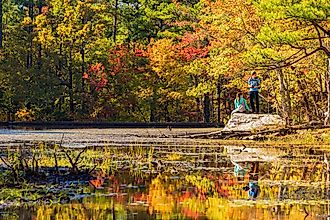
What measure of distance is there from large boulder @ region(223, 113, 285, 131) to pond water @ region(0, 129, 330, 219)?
9.50 meters

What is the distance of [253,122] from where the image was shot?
82.3 feet

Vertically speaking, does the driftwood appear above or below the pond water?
above

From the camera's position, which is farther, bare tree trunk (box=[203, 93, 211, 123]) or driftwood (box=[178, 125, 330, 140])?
bare tree trunk (box=[203, 93, 211, 123])

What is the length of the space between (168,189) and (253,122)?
15.6 metres

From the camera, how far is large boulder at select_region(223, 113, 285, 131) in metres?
24.5

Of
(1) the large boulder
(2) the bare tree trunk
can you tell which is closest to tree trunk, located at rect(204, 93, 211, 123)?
(2) the bare tree trunk

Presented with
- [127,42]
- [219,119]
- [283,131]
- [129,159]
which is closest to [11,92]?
[127,42]

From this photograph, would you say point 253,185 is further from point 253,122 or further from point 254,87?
point 254,87

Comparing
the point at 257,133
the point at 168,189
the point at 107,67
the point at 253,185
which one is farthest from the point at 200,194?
the point at 107,67

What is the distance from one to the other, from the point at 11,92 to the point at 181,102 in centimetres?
1054

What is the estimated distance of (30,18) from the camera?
4525 cm

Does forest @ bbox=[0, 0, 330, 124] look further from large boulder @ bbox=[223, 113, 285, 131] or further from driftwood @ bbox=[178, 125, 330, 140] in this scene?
driftwood @ bbox=[178, 125, 330, 140]

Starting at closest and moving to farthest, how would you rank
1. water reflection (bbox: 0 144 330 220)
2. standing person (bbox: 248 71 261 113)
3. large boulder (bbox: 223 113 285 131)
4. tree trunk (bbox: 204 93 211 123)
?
water reflection (bbox: 0 144 330 220) → large boulder (bbox: 223 113 285 131) → standing person (bbox: 248 71 261 113) → tree trunk (bbox: 204 93 211 123)

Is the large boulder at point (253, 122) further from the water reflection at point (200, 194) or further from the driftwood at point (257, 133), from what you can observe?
the water reflection at point (200, 194)
